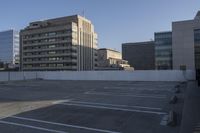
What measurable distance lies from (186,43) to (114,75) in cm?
4596

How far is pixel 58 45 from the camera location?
105 m

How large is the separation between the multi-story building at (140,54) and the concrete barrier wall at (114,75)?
90.0 metres

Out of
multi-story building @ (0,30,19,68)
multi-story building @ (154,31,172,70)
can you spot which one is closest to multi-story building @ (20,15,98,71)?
multi-story building @ (0,30,19,68)

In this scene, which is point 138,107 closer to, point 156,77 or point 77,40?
point 156,77

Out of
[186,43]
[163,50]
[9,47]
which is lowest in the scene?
[163,50]

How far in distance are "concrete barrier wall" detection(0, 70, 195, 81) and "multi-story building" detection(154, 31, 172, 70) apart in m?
51.4

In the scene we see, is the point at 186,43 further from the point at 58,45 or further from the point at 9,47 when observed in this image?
the point at 9,47

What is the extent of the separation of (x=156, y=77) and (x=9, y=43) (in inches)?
4372

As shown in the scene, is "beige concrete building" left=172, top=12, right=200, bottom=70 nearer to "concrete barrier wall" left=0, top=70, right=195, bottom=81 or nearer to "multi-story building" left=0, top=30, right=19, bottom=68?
"concrete barrier wall" left=0, top=70, right=195, bottom=81

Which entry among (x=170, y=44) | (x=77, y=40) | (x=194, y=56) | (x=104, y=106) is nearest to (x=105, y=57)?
(x=77, y=40)

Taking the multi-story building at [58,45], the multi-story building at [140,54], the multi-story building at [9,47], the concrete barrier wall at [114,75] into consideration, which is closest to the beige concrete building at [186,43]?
the multi-story building at [58,45]

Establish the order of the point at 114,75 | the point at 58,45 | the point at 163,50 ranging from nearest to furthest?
1. the point at 114,75
2. the point at 163,50
3. the point at 58,45

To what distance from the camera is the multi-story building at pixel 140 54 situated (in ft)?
462

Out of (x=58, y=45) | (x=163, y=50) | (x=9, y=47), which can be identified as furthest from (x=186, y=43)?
(x=9, y=47)
